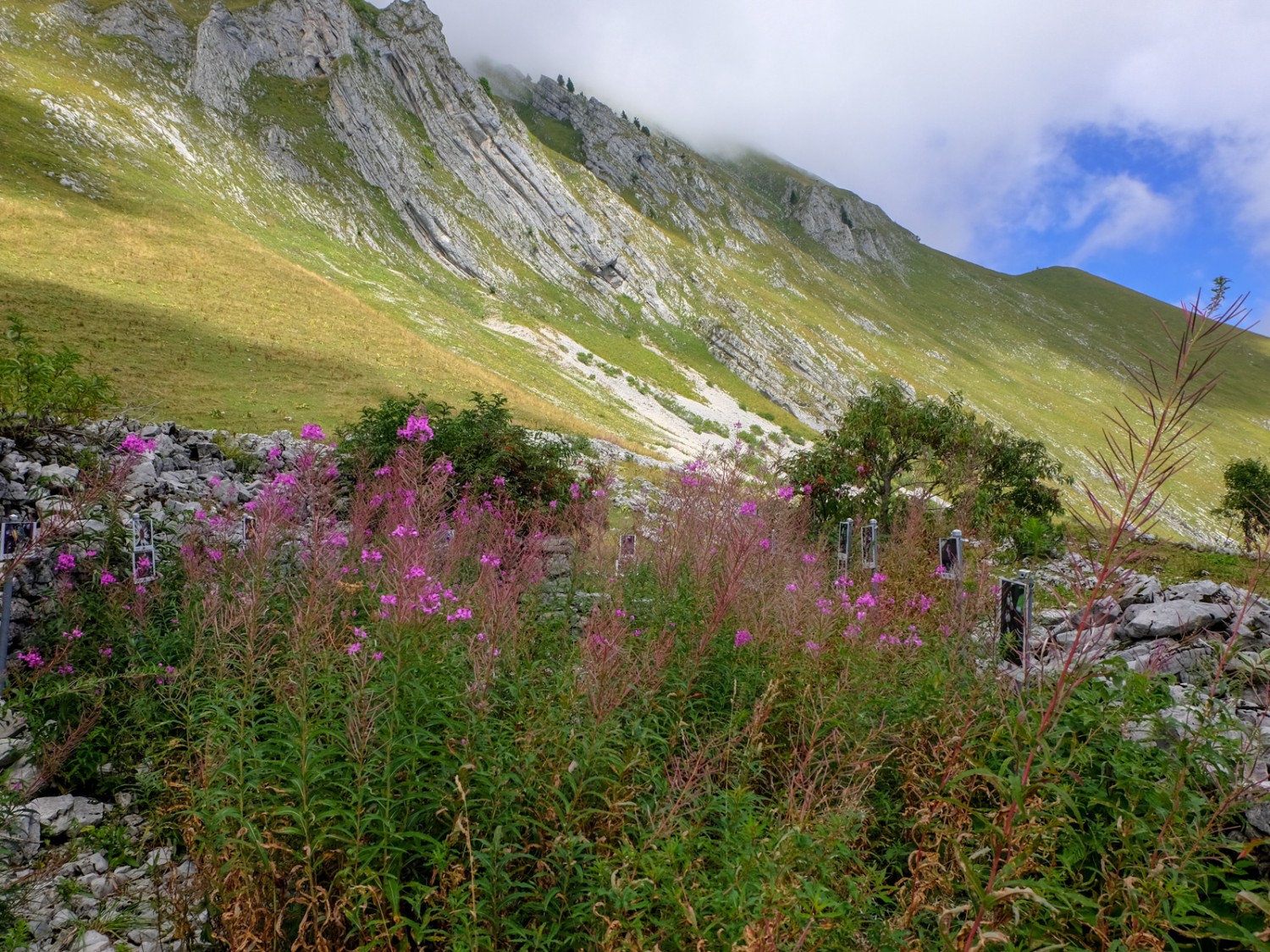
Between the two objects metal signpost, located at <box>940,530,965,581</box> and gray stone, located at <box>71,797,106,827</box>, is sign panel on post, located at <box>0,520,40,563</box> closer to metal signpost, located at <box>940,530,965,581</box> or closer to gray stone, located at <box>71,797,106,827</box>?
gray stone, located at <box>71,797,106,827</box>

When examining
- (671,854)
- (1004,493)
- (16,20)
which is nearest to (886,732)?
(671,854)

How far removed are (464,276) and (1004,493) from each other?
1637 inches

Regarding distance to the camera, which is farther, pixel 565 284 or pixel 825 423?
pixel 565 284

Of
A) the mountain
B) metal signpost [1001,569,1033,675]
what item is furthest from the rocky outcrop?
metal signpost [1001,569,1033,675]

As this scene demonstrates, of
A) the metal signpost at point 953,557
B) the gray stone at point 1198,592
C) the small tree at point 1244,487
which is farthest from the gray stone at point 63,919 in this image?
the small tree at point 1244,487

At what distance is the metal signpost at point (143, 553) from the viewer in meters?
4.86

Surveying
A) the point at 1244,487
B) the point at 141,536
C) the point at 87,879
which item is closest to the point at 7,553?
the point at 141,536

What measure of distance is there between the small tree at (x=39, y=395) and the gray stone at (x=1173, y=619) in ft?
34.7

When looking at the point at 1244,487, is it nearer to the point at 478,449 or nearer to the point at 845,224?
the point at 478,449

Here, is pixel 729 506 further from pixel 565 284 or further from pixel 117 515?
pixel 565 284

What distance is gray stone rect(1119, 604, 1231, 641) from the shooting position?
535cm

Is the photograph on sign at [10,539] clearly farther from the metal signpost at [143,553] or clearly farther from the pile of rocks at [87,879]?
the pile of rocks at [87,879]

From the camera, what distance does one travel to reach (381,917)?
2.48 metres

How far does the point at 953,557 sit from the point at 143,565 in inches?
264
